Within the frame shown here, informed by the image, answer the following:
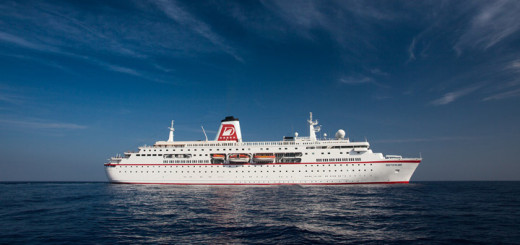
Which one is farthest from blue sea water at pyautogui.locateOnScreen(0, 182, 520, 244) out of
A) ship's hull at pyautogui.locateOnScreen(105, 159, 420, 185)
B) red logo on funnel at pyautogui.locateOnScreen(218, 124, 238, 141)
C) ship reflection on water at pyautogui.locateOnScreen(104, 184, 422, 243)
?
red logo on funnel at pyautogui.locateOnScreen(218, 124, 238, 141)

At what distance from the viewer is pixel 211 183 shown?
41.0 m

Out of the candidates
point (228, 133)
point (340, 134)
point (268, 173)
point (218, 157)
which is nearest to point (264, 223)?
point (268, 173)

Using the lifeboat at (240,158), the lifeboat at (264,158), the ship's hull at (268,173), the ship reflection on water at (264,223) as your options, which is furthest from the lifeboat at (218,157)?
the ship reflection on water at (264,223)

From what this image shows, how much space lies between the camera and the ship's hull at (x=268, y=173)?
37.1 metres

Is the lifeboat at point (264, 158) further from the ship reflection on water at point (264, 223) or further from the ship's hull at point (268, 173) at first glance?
the ship reflection on water at point (264, 223)

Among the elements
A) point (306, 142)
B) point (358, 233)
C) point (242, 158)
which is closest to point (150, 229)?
point (358, 233)

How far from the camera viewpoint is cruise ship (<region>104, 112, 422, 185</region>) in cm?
3734

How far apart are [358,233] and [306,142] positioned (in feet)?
95.8

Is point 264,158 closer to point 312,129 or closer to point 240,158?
point 240,158

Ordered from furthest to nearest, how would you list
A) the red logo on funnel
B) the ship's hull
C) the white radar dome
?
the red logo on funnel
the white radar dome
the ship's hull

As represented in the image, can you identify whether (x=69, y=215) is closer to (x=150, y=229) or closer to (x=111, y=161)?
(x=150, y=229)

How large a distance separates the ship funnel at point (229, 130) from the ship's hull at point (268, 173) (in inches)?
229

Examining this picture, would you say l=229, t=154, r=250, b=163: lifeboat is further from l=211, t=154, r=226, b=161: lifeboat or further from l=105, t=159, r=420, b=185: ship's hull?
l=211, t=154, r=226, b=161: lifeboat

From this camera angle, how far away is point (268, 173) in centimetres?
3988
